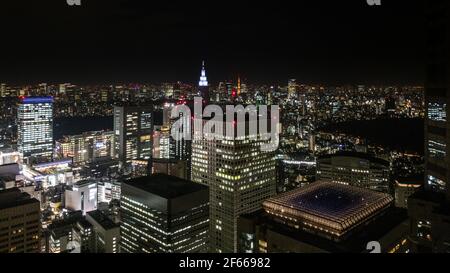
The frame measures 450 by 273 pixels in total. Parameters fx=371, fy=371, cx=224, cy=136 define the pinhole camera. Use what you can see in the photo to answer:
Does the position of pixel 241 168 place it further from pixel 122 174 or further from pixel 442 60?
pixel 122 174

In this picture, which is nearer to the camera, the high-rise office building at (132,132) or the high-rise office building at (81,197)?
the high-rise office building at (81,197)

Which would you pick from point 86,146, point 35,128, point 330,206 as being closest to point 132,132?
point 86,146

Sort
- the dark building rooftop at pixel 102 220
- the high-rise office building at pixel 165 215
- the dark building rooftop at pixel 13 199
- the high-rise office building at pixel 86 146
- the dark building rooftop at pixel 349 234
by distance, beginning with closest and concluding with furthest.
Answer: the dark building rooftop at pixel 349 234 → the high-rise office building at pixel 165 215 → the dark building rooftop at pixel 13 199 → the dark building rooftop at pixel 102 220 → the high-rise office building at pixel 86 146

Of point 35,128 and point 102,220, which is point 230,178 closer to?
point 102,220

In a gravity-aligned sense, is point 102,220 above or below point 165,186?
below

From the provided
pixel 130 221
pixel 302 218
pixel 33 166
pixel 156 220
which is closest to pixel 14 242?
pixel 130 221

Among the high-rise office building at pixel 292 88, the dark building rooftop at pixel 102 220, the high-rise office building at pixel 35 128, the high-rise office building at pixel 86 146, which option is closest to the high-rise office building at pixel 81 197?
the dark building rooftop at pixel 102 220

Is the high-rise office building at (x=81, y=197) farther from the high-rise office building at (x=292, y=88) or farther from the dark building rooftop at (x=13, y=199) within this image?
the high-rise office building at (x=292, y=88)
